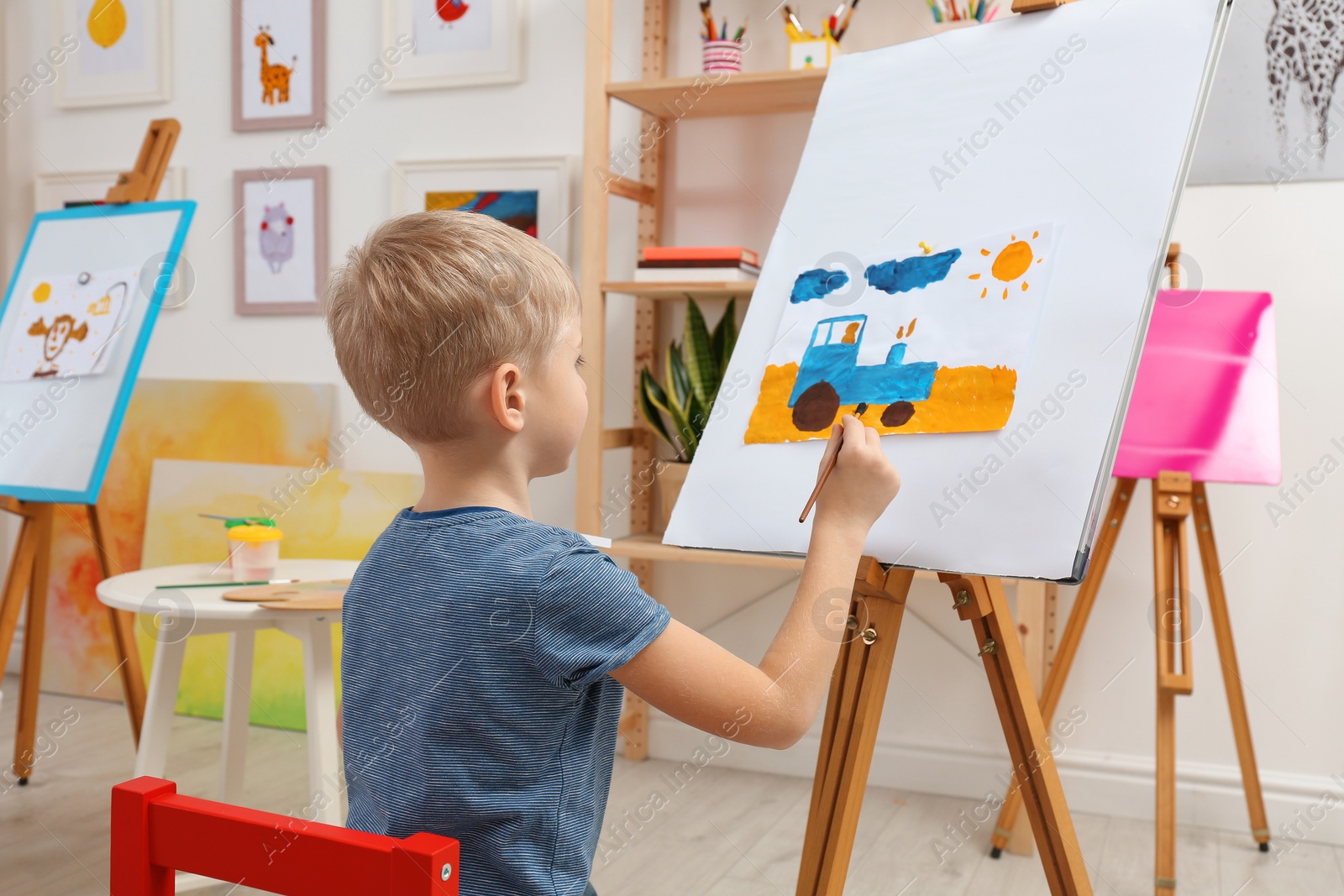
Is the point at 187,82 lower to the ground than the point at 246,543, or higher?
higher

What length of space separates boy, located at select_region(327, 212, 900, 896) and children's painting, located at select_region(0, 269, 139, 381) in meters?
1.57

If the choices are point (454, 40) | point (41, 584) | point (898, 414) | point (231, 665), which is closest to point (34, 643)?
point (41, 584)

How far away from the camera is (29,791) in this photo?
2318mm

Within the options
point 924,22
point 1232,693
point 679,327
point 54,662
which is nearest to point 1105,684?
point 1232,693

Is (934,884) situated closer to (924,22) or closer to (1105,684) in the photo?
(1105,684)

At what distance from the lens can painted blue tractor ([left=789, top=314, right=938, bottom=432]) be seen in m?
1.23

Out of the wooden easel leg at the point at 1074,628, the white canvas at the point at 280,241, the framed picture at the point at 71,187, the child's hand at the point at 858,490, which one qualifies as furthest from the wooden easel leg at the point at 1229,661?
the framed picture at the point at 71,187

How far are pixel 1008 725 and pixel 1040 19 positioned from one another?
0.86 metres

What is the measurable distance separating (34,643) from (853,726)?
1921mm

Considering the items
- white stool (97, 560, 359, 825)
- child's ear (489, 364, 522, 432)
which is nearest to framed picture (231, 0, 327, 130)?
white stool (97, 560, 359, 825)

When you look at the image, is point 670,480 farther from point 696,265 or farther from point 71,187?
point 71,187

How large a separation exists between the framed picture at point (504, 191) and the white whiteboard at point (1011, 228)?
4.16 feet

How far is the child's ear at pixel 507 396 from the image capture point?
854mm

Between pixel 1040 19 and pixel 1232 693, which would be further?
pixel 1232 693
